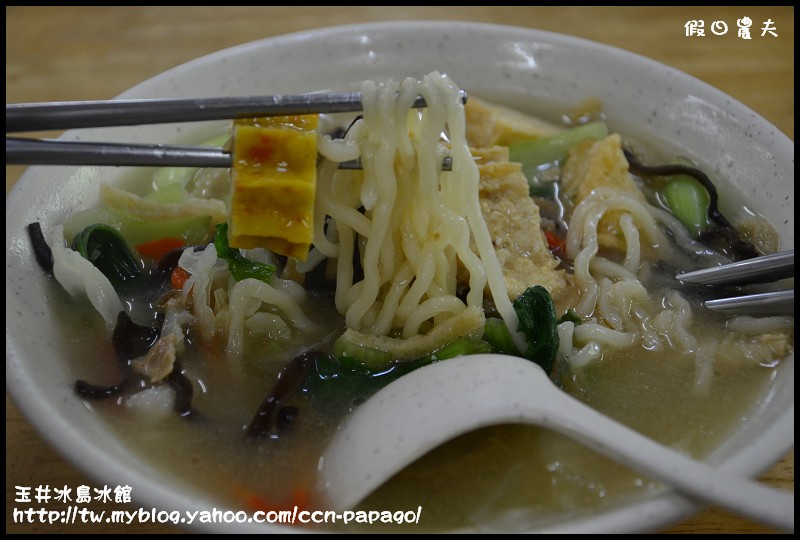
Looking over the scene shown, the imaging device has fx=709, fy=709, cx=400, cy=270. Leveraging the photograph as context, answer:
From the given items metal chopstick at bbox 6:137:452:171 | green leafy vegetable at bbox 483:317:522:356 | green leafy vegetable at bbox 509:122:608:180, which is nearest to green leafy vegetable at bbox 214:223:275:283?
metal chopstick at bbox 6:137:452:171

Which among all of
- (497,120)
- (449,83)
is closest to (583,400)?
(449,83)

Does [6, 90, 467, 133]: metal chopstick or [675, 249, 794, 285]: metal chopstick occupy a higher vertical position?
[6, 90, 467, 133]: metal chopstick

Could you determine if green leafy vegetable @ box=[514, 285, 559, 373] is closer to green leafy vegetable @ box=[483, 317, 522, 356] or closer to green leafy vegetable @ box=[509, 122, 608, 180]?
green leafy vegetable @ box=[483, 317, 522, 356]

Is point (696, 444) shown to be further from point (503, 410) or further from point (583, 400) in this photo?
point (503, 410)

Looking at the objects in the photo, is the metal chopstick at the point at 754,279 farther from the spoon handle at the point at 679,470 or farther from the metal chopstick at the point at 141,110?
the metal chopstick at the point at 141,110

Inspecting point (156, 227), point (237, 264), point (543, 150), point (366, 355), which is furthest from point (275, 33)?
point (366, 355)
